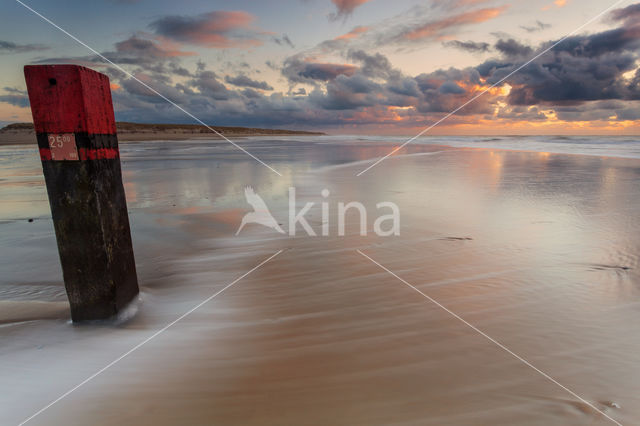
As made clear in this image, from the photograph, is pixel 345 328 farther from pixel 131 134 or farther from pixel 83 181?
pixel 131 134

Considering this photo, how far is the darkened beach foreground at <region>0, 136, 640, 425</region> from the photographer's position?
1809mm

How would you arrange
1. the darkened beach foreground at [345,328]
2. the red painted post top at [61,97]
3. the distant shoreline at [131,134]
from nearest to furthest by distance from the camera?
the darkened beach foreground at [345,328] < the red painted post top at [61,97] < the distant shoreline at [131,134]

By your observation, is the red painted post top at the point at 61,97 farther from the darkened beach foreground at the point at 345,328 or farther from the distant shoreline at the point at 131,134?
the distant shoreline at the point at 131,134

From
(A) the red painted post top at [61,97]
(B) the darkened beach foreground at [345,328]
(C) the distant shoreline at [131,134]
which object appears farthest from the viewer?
(C) the distant shoreline at [131,134]

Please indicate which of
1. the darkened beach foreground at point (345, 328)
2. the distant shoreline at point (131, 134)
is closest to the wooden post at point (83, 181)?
the darkened beach foreground at point (345, 328)

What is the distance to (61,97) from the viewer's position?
7.30 feet

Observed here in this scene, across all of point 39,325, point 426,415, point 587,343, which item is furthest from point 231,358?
point 587,343

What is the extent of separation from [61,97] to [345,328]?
8.28ft

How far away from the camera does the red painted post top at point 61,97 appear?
220 cm

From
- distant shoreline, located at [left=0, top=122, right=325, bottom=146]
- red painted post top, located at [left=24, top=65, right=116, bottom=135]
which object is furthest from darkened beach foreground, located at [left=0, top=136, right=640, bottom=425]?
distant shoreline, located at [left=0, top=122, right=325, bottom=146]

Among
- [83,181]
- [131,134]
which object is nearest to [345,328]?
[83,181]

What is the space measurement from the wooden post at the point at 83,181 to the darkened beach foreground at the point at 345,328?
0.30m

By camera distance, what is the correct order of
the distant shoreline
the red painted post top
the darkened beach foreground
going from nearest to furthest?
1. the darkened beach foreground
2. the red painted post top
3. the distant shoreline

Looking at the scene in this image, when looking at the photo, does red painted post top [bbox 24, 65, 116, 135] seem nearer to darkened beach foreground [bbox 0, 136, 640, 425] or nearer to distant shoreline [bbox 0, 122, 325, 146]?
darkened beach foreground [bbox 0, 136, 640, 425]
